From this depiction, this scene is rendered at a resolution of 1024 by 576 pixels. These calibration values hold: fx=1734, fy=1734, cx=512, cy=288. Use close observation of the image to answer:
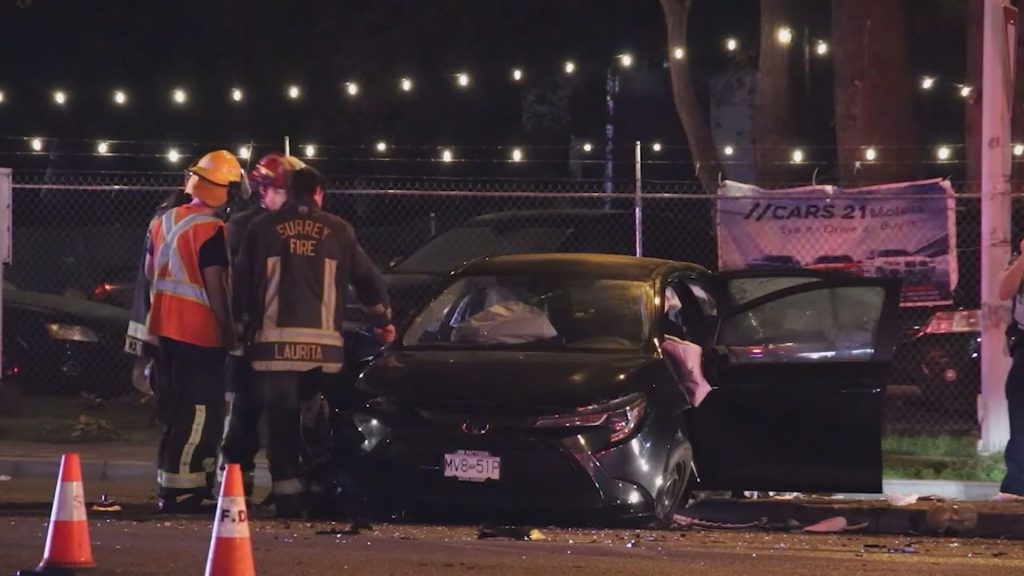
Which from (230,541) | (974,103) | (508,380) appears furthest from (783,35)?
(230,541)

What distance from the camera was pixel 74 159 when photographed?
91.5ft

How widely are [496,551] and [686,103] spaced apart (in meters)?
11.0

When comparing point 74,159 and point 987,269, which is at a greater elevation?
point 74,159

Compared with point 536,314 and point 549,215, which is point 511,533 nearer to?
point 536,314

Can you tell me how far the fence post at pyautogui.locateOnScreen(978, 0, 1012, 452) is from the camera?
1206cm

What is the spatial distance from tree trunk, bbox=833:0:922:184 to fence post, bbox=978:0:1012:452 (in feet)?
12.3

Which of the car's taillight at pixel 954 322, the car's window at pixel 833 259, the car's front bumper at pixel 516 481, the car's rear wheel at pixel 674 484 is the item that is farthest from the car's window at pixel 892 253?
the car's front bumper at pixel 516 481

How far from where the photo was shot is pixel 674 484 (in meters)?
8.93

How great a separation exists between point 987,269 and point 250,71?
17.8m

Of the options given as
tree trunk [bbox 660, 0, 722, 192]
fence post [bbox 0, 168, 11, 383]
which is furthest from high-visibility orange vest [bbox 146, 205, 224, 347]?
tree trunk [bbox 660, 0, 722, 192]

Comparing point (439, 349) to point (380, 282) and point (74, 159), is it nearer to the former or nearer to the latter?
point (380, 282)

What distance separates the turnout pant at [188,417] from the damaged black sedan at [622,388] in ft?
2.79

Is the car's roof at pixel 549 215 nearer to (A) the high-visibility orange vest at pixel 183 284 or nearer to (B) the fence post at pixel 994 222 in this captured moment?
(B) the fence post at pixel 994 222

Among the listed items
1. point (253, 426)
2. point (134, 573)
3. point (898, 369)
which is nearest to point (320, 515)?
point (253, 426)
